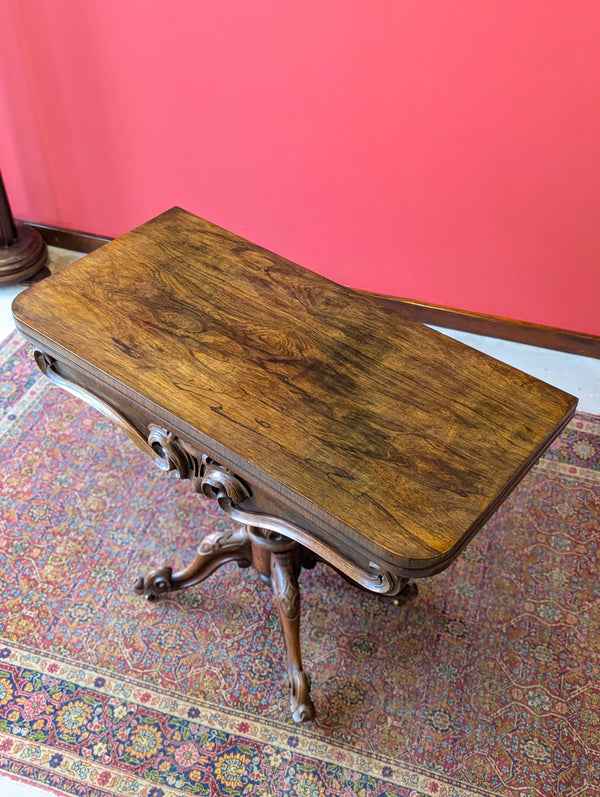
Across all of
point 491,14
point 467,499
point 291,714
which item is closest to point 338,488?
point 467,499

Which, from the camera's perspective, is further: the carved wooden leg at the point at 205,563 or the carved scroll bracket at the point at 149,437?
the carved wooden leg at the point at 205,563

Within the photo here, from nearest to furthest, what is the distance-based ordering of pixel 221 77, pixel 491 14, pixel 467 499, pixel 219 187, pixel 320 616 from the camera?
pixel 467 499
pixel 320 616
pixel 491 14
pixel 221 77
pixel 219 187

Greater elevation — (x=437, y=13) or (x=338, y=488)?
(x=437, y=13)

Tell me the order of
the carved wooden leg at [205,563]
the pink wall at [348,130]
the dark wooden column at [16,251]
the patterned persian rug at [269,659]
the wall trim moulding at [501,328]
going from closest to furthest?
the patterned persian rug at [269,659]
the carved wooden leg at [205,563]
the pink wall at [348,130]
the wall trim moulding at [501,328]
the dark wooden column at [16,251]

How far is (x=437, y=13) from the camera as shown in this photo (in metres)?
2.63

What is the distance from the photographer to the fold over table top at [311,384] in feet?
5.18

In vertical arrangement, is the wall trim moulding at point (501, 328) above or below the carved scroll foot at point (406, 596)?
above

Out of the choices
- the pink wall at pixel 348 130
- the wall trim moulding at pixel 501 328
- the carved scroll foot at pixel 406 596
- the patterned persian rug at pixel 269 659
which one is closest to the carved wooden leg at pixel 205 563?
the patterned persian rug at pixel 269 659

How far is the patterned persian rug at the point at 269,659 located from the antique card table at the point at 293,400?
6.7 inches

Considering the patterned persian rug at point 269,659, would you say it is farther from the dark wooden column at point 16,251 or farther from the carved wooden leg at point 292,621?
the dark wooden column at point 16,251

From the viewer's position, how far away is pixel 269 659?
227 cm

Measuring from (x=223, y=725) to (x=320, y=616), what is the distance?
1.33ft

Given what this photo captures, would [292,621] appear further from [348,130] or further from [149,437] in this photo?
[348,130]

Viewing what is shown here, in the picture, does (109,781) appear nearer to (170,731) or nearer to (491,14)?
(170,731)
